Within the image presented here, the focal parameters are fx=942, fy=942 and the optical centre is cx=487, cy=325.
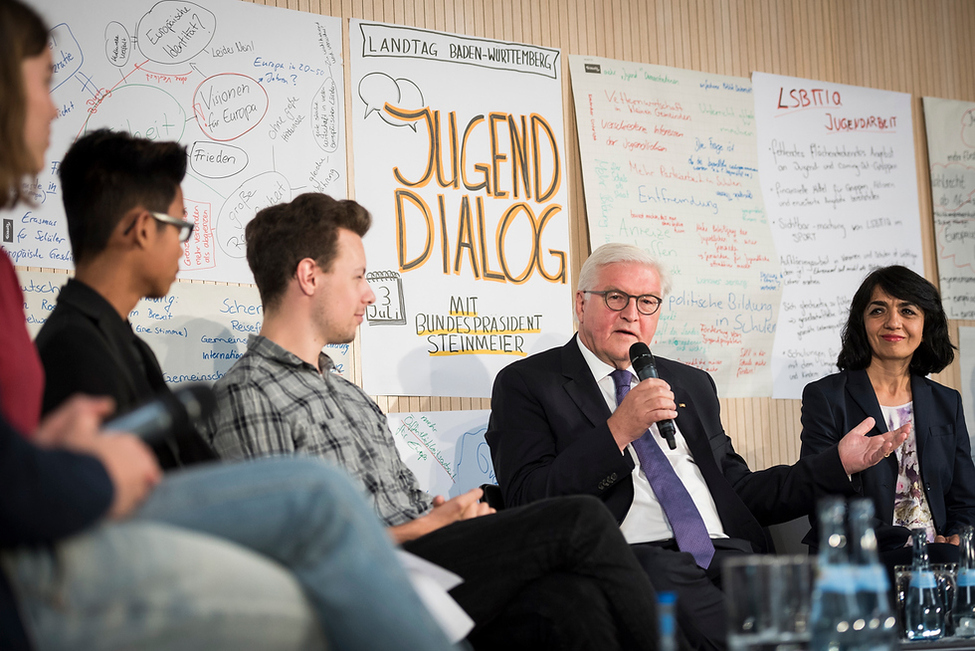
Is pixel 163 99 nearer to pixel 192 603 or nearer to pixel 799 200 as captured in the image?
pixel 192 603

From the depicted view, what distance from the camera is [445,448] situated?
3404 millimetres

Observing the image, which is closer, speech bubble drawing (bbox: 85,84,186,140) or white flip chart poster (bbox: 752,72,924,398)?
speech bubble drawing (bbox: 85,84,186,140)

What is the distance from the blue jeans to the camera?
3.66ft

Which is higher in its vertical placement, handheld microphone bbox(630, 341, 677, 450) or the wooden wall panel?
the wooden wall panel

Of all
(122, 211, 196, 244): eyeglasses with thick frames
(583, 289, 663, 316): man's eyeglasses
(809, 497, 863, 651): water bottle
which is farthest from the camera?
(583, 289, 663, 316): man's eyeglasses

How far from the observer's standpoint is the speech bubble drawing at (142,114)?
293cm

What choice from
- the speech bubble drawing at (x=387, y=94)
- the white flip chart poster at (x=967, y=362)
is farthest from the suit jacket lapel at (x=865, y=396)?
the speech bubble drawing at (x=387, y=94)

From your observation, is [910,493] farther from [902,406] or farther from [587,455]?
[587,455]

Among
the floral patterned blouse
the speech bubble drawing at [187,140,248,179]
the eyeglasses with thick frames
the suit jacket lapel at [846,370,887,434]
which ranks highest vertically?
the speech bubble drawing at [187,140,248,179]

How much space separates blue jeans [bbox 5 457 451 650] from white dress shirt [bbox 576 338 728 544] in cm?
149

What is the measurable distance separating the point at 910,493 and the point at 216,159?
2679 millimetres

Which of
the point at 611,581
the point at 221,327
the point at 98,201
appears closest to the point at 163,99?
the point at 221,327

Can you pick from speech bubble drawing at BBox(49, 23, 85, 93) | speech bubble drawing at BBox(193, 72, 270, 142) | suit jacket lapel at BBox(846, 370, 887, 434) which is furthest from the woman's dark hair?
speech bubble drawing at BBox(49, 23, 85, 93)

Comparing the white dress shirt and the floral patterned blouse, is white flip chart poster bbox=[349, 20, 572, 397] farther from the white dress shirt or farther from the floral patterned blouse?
the floral patterned blouse
